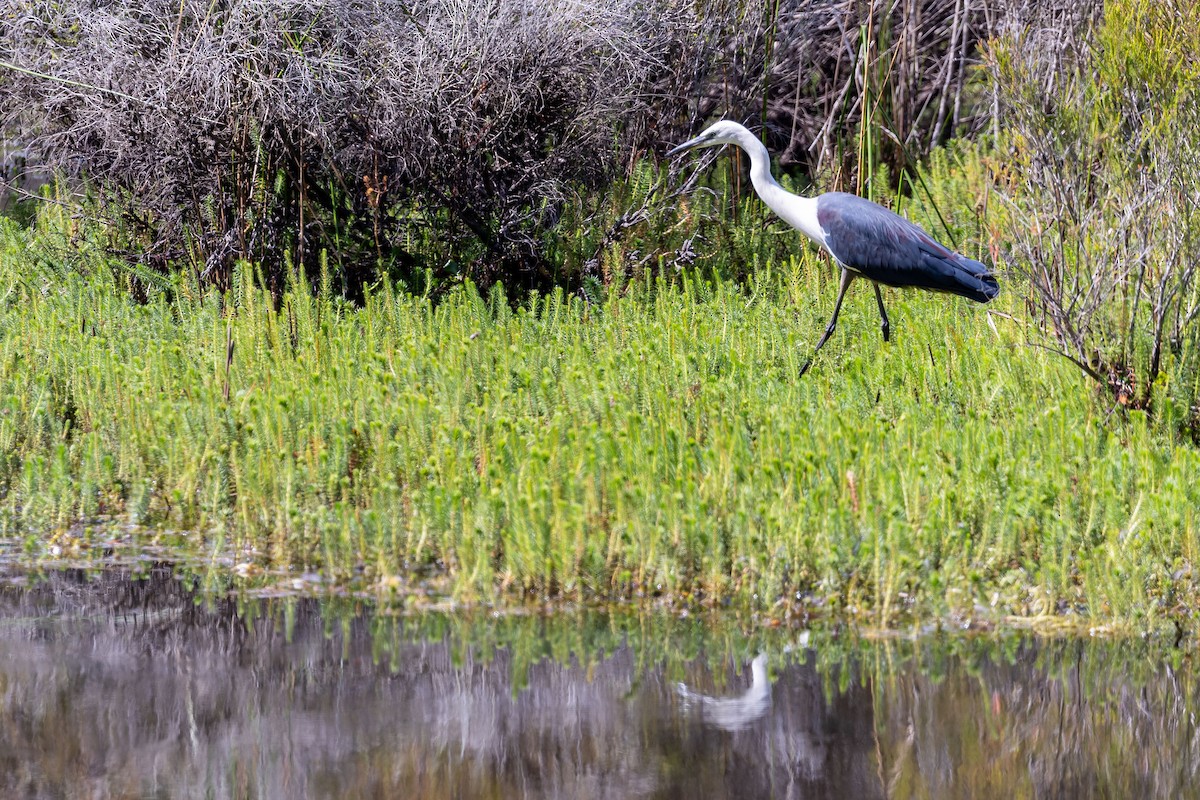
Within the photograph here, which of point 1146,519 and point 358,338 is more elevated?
point 358,338

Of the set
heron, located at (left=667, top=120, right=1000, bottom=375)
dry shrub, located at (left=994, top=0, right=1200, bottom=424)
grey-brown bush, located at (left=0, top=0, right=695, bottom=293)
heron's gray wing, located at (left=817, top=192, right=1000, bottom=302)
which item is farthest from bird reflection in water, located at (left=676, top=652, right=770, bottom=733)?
grey-brown bush, located at (left=0, top=0, right=695, bottom=293)

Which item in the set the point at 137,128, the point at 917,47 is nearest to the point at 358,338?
the point at 137,128

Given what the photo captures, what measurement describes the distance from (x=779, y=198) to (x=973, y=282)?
129 cm

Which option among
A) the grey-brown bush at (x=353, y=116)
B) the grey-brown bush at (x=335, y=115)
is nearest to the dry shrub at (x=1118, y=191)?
the grey-brown bush at (x=353, y=116)

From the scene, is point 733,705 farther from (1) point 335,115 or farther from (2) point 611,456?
(1) point 335,115

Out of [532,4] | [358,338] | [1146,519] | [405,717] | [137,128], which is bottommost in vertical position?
[405,717]

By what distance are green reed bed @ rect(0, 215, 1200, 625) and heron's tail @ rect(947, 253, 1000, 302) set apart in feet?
0.70

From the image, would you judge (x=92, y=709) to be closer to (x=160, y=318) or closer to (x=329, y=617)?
(x=329, y=617)

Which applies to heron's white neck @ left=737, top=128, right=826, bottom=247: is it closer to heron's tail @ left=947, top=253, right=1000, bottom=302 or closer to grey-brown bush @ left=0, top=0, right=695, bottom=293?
heron's tail @ left=947, top=253, right=1000, bottom=302

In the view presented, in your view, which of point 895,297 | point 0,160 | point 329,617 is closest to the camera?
point 329,617

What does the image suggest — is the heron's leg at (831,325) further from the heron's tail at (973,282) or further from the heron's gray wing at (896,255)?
the heron's tail at (973,282)

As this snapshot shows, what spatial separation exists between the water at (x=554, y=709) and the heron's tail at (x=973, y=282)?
2991mm

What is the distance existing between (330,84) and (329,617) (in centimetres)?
404

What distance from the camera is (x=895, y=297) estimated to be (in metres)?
8.59
